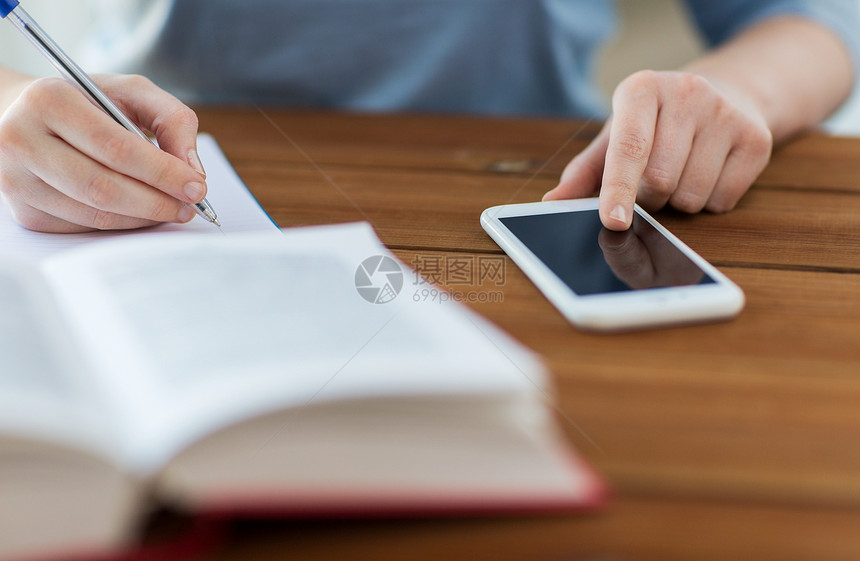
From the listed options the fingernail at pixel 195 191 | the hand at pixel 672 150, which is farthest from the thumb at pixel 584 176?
the fingernail at pixel 195 191

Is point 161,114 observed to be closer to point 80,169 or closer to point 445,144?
point 80,169

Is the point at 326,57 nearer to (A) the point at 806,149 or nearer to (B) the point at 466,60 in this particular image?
(B) the point at 466,60

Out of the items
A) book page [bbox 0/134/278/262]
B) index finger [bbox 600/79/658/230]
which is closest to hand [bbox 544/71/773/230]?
index finger [bbox 600/79/658/230]

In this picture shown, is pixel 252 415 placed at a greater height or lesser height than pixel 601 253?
lesser

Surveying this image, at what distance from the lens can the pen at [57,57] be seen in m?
0.45

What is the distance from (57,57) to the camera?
0.45 m

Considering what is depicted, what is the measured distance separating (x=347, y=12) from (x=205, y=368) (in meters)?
0.67

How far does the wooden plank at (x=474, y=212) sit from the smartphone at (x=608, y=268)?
31mm

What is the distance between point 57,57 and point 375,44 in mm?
491

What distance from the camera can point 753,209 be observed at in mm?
566

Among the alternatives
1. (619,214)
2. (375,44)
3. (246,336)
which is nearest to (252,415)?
(246,336)

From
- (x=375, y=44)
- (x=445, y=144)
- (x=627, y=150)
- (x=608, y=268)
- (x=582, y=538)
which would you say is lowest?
(x=582, y=538)

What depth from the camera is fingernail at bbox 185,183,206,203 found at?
0.45 m

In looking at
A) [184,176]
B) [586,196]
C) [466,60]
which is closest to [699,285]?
[586,196]
